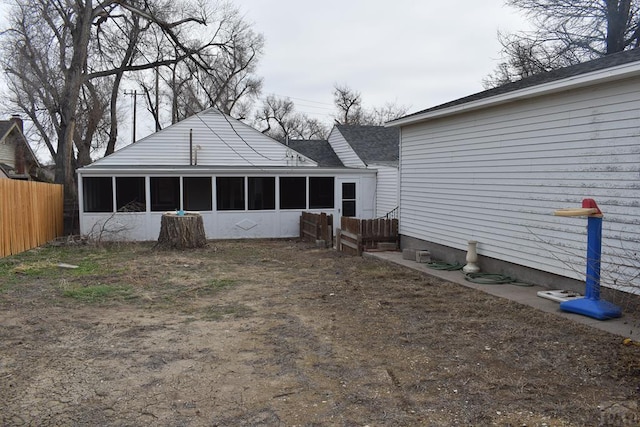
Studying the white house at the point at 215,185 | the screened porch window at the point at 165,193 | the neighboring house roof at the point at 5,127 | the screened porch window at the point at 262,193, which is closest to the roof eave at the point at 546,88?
the white house at the point at 215,185

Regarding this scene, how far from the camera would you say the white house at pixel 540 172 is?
5.78 metres

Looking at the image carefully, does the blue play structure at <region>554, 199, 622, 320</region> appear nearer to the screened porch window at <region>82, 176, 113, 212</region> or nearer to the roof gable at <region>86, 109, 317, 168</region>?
the screened porch window at <region>82, 176, 113, 212</region>

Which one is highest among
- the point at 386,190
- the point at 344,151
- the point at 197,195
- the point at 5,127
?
the point at 5,127

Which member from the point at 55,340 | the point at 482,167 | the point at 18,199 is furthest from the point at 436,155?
the point at 18,199

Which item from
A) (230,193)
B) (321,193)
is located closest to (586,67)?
(321,193)

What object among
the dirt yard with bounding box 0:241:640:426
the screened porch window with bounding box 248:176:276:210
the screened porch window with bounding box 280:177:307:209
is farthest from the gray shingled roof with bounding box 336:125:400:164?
the dirt yard with bounding box 0:241:640:426

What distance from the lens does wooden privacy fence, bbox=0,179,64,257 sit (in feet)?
35.4

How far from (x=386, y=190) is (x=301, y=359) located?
42.5ft

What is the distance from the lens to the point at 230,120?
1784 cm

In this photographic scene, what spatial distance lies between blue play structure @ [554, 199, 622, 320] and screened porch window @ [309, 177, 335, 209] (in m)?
11.3

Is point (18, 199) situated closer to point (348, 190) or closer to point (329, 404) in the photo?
point (348, 190)

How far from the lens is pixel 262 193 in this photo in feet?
52.1

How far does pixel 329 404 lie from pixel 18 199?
11.2m

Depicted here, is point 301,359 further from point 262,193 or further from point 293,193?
point 293,193
